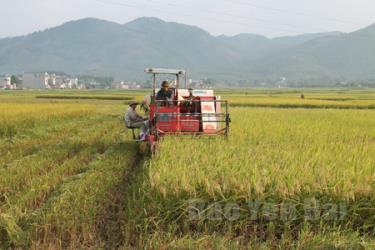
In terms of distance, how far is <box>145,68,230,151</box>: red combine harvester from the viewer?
9945 millimetres

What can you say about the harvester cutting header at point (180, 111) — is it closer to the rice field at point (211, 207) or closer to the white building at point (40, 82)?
the rice field at point (211, 207)

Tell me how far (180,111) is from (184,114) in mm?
1338

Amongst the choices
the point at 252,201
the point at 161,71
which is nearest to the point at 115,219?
the point at 252,201

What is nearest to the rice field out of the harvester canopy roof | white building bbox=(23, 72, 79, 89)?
the harvester canopy roof

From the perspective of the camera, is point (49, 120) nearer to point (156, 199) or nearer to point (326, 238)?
point (156, 199)

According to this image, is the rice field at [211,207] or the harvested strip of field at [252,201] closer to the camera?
the rice field at [211,207]

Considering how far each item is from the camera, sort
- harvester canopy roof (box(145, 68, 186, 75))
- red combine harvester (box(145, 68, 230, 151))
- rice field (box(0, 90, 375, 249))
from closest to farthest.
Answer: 1. rice field (box(0, 90, 375, 249))
2. red combine harvester (box(145, 68, 230, 151))
3. harvester canopy roof (box(145, 68, 186, 75))

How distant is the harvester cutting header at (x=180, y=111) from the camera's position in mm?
9984

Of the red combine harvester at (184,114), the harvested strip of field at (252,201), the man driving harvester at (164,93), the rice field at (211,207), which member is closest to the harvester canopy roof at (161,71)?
the red combine harvester at (184,114)

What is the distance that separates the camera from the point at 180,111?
11125mm

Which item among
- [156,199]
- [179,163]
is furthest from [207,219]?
[179,163]

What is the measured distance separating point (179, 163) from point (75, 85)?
659 ft

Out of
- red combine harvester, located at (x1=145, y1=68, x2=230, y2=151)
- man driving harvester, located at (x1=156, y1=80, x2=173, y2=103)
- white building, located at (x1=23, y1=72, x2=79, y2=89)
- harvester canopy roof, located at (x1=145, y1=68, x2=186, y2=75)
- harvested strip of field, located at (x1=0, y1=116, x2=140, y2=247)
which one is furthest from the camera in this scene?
white building, located at (x1=23, y1=72, x2=79, y2=89)

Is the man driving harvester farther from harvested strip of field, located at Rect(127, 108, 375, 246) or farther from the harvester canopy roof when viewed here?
harvested strip of field, located at Rect(127, 108, 375, 246)
